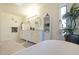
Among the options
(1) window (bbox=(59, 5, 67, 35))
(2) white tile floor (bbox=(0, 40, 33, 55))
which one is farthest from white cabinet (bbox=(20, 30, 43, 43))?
(1) window (bbox=(59, 5, 67, 35))

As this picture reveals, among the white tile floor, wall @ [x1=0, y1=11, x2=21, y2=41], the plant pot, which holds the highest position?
wall @ [x1=0, y1=11, x2=21, y2=41]

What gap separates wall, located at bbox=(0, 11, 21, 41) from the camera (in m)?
1.53

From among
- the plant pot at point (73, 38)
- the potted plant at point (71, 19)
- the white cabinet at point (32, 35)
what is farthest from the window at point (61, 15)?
the white cabinet at point (32, 35)

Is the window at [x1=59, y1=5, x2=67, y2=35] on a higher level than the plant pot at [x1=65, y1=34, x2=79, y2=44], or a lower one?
higher

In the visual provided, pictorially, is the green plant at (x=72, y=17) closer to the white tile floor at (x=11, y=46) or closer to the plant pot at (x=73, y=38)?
the plant pot at (x=73, y=38)

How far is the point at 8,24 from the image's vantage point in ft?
5.11

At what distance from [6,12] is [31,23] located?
371mm

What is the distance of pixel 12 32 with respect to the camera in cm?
156

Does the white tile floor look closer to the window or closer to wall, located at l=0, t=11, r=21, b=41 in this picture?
wall, located at l=0, t=11, r=21, b=41

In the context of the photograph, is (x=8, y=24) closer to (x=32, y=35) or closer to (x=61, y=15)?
(x=32, y=35)

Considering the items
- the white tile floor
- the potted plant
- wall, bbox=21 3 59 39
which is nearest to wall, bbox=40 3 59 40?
wall, bbox=21 3 59 39

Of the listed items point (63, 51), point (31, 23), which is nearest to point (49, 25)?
point (31, 23)

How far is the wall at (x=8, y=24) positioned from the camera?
5.01 feet

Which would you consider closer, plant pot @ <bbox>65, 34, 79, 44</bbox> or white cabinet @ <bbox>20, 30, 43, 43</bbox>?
plant pot @ <bbox>65, 34, 79, 44</bbox>
